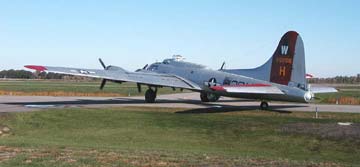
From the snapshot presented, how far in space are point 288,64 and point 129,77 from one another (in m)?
13.7

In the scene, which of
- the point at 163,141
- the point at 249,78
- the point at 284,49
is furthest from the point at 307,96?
the point at 163,141

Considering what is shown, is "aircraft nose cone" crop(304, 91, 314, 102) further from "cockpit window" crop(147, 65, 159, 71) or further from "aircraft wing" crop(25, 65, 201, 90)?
"cockpit window" crop(147, 65, 159, 71)

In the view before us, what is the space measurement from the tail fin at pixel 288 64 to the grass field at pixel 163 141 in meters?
2.69

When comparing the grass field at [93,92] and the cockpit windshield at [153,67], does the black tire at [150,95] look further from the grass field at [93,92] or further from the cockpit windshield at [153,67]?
the grass field at [93,92]

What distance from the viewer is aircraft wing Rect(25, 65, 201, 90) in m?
39.9

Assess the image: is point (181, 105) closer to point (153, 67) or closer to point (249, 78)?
point (249, 78)

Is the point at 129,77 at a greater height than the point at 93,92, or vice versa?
the point at 129,77

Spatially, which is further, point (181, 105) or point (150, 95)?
point (150, 95)

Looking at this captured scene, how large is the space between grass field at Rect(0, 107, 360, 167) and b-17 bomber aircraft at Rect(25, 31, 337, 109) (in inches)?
68.5

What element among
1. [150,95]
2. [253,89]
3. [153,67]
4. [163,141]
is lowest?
[163,141]

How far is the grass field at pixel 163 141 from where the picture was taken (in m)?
13.6

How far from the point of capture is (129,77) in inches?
1655

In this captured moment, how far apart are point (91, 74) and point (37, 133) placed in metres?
15.3

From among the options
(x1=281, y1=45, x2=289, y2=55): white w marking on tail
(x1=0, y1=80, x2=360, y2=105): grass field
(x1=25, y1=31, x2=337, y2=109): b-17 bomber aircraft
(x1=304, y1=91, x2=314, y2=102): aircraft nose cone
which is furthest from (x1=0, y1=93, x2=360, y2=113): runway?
(x1=0, y1=80, x2=360, y2=105): grass field
